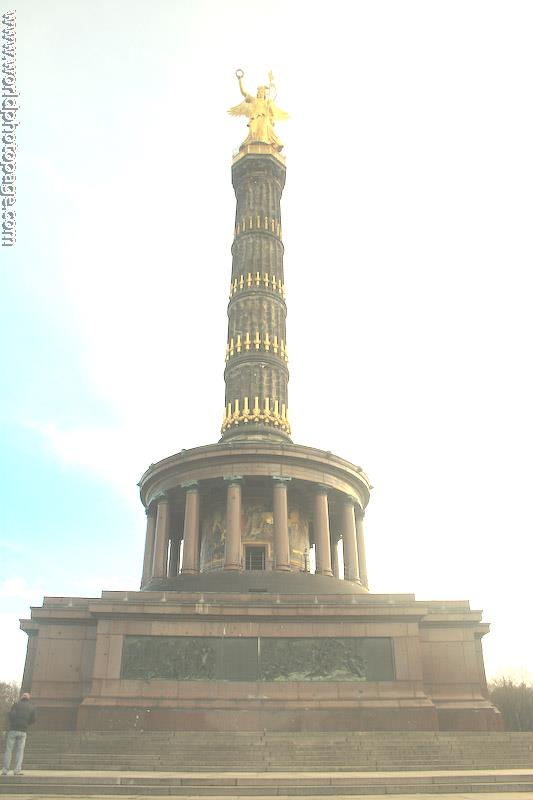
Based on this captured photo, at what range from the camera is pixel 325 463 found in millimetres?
26438

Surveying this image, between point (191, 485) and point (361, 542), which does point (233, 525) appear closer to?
point (191, 485)

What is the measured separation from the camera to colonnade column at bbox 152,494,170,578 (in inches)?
1011

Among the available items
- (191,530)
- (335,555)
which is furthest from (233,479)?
(335,555)

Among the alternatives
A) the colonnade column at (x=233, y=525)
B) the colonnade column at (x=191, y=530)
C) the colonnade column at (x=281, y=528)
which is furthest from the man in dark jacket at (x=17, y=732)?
the colonnade column at (x=281, y=528)

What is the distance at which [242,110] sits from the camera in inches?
1483

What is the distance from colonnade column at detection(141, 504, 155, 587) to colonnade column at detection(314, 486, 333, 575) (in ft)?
20.7

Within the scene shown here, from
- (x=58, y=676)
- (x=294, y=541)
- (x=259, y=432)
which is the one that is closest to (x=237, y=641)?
(x=58, y=676)

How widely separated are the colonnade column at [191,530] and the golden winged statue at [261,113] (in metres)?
19.3

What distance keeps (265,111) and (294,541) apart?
2303 cm

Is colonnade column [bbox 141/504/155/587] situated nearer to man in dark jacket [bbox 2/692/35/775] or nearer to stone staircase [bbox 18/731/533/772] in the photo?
stone staircase [bbox 18/731/533/772]

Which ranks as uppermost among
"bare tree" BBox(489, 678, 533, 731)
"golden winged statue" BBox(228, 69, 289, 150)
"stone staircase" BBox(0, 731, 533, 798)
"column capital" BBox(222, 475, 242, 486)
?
"golden winged statue" BBox(228, 69, 289, 150)

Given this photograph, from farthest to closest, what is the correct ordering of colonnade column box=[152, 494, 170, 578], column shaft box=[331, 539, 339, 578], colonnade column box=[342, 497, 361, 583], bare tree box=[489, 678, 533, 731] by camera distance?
column shaft box=[331, 539, 339, 578] → bare tree box=[489, 678, 533, 731] → colonnade column box=[342, 497, 361, 583] → colonnade column box=[152, 494, 170, 578]

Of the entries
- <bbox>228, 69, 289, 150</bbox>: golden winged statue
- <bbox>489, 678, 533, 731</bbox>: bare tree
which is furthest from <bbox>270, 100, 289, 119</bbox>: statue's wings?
<bbox>489, 678, 533, 731</bbox>: bare tree

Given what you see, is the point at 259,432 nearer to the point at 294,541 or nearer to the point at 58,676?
the point at 294,541
